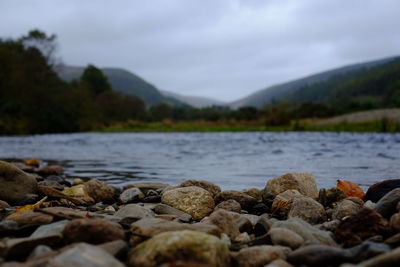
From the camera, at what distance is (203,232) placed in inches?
110

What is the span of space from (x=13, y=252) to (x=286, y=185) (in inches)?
137

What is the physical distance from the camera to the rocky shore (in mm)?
2434

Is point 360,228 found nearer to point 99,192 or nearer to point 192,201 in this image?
point 192,201

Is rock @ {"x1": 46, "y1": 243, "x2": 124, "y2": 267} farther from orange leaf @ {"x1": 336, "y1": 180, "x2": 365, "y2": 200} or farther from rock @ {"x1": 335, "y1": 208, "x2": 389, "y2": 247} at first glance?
orange leaf @ {"x1": 336, "y1": 180, "x2": 365, "y2": 200}

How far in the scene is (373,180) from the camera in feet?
22.9

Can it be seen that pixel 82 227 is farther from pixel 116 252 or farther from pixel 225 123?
pixel 225 123

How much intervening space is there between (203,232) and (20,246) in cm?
119

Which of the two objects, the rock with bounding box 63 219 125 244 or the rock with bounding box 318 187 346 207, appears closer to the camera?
the rock with bounding box 63 219 125 244

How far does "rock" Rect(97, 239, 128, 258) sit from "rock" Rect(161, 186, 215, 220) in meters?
1.92

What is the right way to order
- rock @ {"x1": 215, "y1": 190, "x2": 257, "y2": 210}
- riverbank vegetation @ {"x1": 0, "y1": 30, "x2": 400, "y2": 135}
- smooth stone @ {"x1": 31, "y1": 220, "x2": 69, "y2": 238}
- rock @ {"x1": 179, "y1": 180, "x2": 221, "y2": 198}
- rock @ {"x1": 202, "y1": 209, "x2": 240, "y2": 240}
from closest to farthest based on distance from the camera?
smooth stone @ {"x1": 31, "y1": 220, "x2": 69, "y2": 238}
rock @ {"x1": 202, "y1": 209, "x2": 240, "y2": 240}
rock @ {"x1": 215, "y1": 190, "x2": 257, "y2": 210}
rock @ {"x1": 179, "y1": 180, "x2": 221, "y2": 198}
riverbank vegetation @ {"x1": 0, "y1": 30, "x2": 400, "y2": 135}

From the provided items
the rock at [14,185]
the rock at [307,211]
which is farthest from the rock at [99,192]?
the rock at [307,211]

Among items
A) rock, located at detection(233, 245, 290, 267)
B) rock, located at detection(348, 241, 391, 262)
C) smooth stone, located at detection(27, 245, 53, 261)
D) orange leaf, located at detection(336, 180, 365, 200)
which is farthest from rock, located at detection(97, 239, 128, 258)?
orange leaf, located at detection(336, 180, 365, 200)

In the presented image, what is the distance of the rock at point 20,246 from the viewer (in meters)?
Answer: 2.52

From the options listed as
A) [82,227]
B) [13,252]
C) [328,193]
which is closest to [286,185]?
[328,193]
